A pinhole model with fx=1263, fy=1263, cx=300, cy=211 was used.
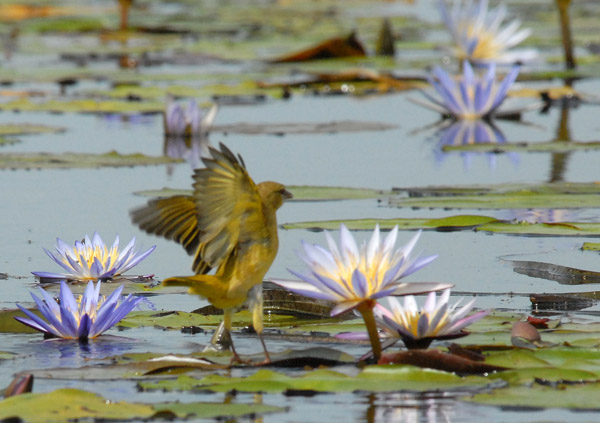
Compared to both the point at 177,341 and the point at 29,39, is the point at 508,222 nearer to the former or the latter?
the point at 177,341

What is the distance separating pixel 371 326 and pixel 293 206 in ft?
8.48

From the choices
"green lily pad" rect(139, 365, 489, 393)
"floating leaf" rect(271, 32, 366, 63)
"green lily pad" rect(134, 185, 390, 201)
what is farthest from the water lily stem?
"floating leaf" rect(271, 32, 366, 63)

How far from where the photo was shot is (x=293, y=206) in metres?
5.31

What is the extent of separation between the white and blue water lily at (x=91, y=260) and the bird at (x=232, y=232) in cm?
72

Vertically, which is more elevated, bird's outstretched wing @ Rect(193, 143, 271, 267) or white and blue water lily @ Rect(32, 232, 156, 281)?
bird's outstretched wing @ Rect(193, 143, 271, 267)

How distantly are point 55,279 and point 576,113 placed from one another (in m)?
5.81

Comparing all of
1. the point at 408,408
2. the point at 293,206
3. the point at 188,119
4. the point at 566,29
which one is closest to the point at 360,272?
the point at 408,408

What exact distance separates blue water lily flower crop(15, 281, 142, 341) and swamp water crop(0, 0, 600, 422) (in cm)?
5

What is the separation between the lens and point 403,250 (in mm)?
2785

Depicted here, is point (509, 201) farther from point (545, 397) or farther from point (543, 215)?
point (545, 397)

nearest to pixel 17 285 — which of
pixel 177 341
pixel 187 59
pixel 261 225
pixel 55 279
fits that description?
pixel 55 279

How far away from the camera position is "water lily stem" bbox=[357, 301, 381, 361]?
273cm

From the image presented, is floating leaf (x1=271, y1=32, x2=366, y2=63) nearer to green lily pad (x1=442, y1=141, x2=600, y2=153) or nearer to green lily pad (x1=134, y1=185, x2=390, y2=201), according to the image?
green lily pad (x1=442, y1=141, x2=600, y2=153)

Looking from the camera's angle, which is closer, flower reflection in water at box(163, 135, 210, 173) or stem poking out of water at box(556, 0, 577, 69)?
flower reflection in water at box(163, 135, 210, 173)
